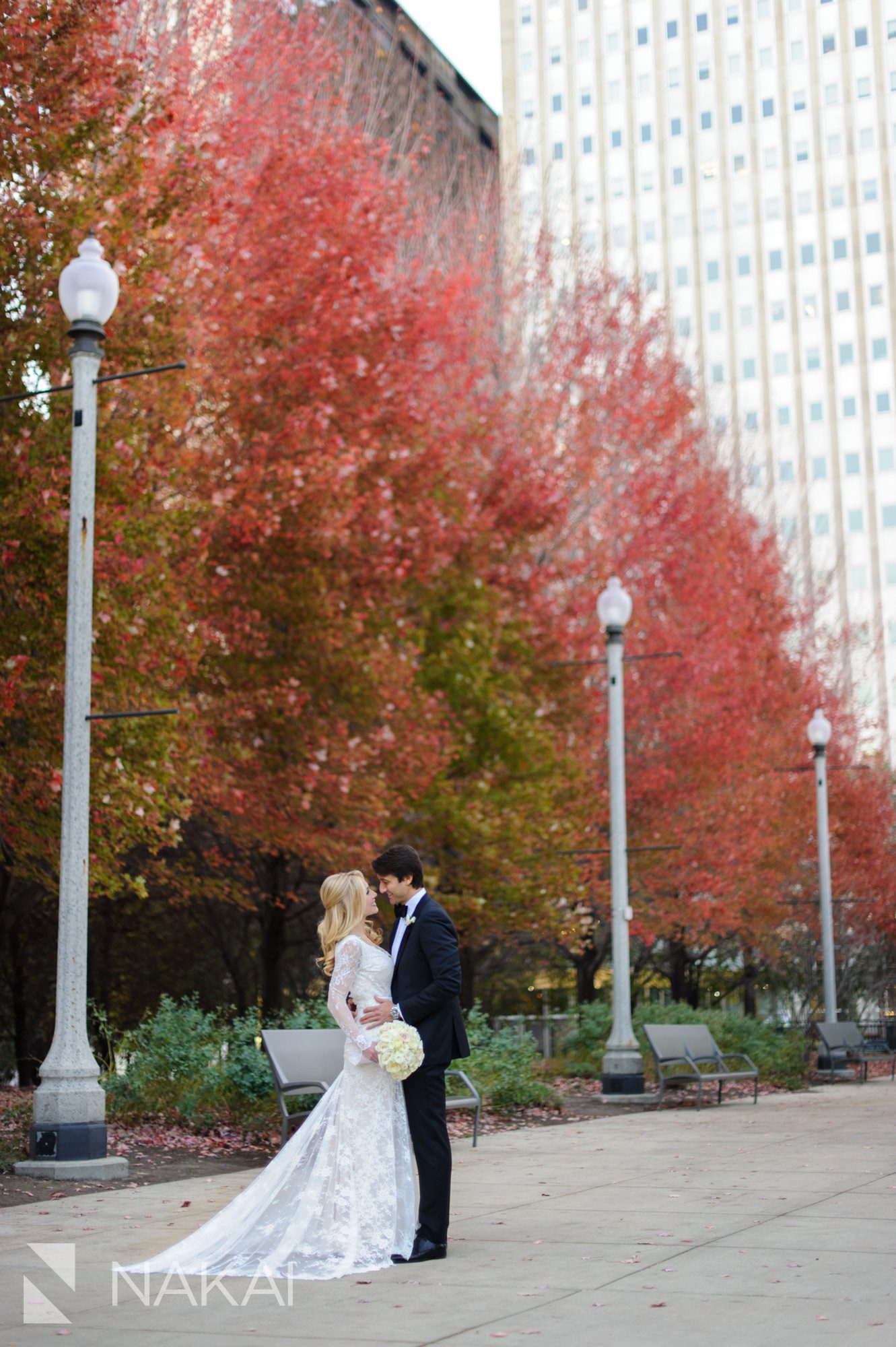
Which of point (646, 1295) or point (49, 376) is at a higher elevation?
point (49, 376)

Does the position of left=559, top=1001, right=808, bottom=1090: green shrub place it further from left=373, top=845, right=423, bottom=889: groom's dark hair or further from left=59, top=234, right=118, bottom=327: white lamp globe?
left=373, top=845, right=423, bottom=889: groom's dark hair

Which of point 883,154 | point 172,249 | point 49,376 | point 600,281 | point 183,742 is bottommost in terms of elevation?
point 183,742

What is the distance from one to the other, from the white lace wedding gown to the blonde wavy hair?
64mm

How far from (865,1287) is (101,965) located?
20.3m

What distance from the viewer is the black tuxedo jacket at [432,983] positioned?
7.30 meters

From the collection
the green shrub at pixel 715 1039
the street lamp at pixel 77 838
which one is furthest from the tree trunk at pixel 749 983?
the street lamp at pixel 77 838

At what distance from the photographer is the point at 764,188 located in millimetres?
87750

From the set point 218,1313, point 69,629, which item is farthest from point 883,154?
point 218,1313

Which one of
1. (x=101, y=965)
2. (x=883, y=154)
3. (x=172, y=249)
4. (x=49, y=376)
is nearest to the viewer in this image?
(x=49, y=376)

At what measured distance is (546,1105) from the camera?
644 inches

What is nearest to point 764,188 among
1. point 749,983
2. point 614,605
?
point 749,983

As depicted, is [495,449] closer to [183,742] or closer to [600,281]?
[600,281]

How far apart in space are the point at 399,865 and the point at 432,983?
578mm

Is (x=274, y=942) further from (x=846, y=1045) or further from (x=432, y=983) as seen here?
(x=432, y=983)
